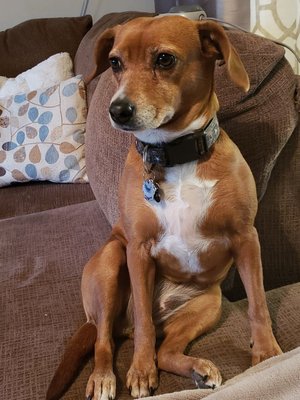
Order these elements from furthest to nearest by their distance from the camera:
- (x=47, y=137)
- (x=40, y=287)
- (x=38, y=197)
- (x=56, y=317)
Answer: (x=47, y=137) < (x=38, y=197) < (x=40, y=287) < (x=56, y=317)

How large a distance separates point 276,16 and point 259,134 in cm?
55

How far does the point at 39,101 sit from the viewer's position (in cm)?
212

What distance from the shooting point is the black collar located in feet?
3.12

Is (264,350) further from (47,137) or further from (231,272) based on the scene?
(47,137)

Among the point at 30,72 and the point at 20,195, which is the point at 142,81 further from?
the point at 30,72

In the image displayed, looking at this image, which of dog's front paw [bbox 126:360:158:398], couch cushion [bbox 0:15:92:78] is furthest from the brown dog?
couch cushion [bbox 0:15:92:78]

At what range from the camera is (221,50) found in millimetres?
935

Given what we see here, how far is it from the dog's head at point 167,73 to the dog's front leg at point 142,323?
0.78ft

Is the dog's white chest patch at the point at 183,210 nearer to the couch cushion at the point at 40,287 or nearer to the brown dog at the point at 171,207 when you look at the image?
the brown dog at the point at 171,207

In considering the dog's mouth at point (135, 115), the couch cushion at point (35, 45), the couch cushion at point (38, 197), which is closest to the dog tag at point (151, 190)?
the dog's mouth at point (135, 115)

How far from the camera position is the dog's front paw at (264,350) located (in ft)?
2.92

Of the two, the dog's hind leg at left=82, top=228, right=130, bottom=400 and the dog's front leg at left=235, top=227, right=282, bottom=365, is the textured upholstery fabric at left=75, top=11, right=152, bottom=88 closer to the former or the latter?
the dog's hind leg at left=82, top=228, right=130, bottom=400

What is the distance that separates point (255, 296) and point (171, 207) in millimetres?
232

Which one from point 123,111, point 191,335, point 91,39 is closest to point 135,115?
point 123,111
